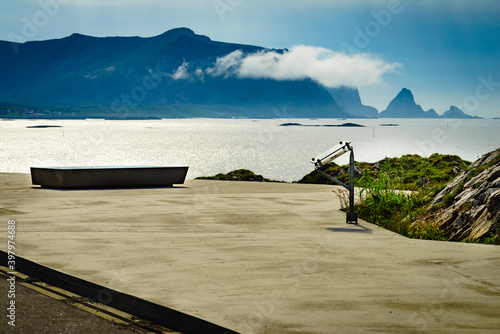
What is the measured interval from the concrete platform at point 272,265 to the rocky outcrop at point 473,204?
2.46ft

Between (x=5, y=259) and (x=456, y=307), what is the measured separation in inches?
226

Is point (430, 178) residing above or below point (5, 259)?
above

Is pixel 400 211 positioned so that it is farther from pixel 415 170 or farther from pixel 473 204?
pixel 415 170

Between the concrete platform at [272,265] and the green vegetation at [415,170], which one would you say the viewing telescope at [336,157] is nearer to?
the concrete platform at [272,265]

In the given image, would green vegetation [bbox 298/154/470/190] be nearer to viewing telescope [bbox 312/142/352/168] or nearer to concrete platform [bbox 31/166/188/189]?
concrete platform [bbox 31/166/188/189]

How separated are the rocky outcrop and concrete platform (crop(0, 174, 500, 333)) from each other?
0.75 metres

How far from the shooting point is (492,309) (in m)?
5.45

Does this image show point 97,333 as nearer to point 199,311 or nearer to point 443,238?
point 199,311

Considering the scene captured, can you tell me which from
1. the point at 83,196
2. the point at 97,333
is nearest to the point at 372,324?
the point at 97,333

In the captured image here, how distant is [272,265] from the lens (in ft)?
23.8

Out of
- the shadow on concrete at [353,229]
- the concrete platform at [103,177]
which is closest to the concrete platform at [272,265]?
the shadow on concrete at [353,229]

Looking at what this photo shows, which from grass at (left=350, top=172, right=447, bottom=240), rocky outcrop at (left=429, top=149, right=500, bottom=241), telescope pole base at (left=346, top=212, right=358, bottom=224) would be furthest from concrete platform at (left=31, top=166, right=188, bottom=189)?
rocky outcrop at (left=429, top=149, right=500, bottom=241)

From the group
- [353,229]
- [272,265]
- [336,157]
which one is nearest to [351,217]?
[353,229]

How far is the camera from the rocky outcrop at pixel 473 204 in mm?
9211
